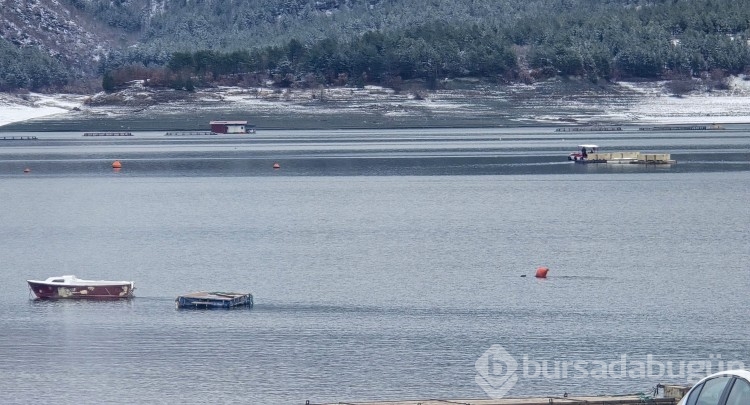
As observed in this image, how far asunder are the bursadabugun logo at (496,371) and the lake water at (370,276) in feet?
1.14

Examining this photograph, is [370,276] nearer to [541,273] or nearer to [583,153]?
[541,273]

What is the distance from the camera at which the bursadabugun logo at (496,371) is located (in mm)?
38812

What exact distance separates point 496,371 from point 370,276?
20.8 m

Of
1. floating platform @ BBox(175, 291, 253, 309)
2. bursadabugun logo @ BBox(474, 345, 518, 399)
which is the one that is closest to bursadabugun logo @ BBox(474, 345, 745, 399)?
bursadabugun logo @ BBox(474, 345, 518, 399)

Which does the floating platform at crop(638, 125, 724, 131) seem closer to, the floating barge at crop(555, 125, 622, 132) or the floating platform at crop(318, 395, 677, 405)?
the floating barge at crop(555, 125, 622, 132)

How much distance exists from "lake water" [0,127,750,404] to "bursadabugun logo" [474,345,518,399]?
348 millimetres

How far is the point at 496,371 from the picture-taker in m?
41.9

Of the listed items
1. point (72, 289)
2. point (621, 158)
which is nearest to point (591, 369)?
point (72, 289)

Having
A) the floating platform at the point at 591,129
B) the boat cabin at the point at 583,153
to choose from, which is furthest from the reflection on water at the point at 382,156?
the floating platform at the point at 591,129

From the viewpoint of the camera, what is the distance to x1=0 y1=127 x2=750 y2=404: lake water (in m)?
41.9

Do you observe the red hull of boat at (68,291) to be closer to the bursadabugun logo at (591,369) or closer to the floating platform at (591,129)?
the bursadabugun logo at (591,369)

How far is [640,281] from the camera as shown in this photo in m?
58.3

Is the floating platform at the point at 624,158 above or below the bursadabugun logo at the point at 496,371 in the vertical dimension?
below

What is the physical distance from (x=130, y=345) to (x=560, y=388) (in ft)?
54.1
